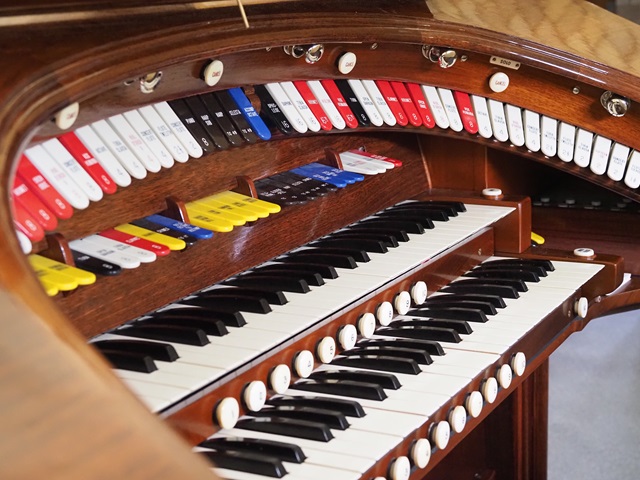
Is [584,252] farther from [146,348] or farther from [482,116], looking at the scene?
[146,348]

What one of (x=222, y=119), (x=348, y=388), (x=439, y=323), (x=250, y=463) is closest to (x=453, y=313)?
(x=439, y=323)

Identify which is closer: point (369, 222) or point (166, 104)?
point (166, 104)

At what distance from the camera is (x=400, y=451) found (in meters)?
1.43

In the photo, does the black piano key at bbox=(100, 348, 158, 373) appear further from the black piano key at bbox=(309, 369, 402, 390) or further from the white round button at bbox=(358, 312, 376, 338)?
the white round button at bbox=(358, 312, 376, 338)

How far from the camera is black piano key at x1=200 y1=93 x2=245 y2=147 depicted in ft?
5.98

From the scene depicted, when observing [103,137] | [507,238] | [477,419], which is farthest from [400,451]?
[507,238]

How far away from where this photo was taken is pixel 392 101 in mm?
2197

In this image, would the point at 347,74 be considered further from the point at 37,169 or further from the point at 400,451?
the point at 400,451

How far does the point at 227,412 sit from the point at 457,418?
44 centimetres

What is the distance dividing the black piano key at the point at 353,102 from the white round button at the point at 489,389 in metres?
0.72

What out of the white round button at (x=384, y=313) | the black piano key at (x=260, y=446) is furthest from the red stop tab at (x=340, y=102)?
the black piano key at (x=260, y=446)

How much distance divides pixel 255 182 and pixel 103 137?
0.53 m

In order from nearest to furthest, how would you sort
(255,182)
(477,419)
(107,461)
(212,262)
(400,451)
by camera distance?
(107,461)
(400,451)
(477,419)
(212,262)
(255,182)

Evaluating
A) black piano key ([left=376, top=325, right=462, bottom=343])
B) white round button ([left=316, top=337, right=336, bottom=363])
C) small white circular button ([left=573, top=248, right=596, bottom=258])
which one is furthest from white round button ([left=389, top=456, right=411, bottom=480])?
small white circular button ([left=573, top=248, right=596, bottom=258])
